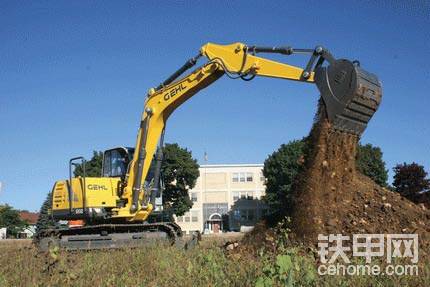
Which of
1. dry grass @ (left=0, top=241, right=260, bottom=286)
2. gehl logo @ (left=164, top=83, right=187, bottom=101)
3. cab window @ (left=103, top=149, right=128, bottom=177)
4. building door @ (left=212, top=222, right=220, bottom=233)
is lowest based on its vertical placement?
building door @ (left=212, top=222, right=220, bottom=233)

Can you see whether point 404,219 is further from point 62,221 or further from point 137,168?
point 62,221

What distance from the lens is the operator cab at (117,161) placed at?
15058 millimetres

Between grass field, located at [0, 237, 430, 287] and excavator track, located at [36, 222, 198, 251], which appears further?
excavator track, located at [36, 222, 198, 251]

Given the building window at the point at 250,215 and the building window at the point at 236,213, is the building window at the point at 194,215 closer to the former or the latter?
the building window at the point at 236,213

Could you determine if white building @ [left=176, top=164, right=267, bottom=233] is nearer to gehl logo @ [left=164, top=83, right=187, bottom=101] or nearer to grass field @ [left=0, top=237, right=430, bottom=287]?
gehl logo @ [left=164, top=83, right=187, bottom=101]

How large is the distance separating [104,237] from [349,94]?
846 cm

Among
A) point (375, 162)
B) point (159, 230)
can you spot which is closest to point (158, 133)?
point (159, 230)

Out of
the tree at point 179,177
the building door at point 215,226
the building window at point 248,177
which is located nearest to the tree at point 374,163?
the tree at point 179,177

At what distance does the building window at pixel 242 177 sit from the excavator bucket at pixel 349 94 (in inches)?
2743

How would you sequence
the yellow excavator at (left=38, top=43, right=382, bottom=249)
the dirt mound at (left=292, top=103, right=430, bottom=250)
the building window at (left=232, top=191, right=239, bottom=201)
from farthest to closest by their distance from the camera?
the building window at (left=232, top=191, right=239, bottom=201) → the yellow excavator at (left=38, top=43, right=382, bottom=249) → the dirt mound at (left=292, top=103, right=430, bottom=250)

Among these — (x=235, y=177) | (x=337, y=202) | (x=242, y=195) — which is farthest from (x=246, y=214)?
(x=337, y=202)

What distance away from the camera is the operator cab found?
15058 millimetres

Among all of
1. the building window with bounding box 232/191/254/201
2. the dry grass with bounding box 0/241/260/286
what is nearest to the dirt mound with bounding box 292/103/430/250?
the dry grass with bounding box 0/241/260/286

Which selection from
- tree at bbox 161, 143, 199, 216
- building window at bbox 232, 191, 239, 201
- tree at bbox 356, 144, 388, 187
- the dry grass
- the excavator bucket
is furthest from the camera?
building window at bbox 232, 191, 239, 201
